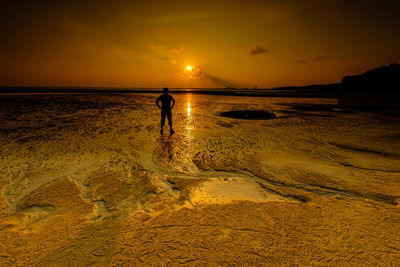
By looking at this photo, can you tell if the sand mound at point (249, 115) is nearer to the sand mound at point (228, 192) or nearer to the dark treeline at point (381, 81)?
the sand mound at point (228, 192)

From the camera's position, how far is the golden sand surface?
225cm

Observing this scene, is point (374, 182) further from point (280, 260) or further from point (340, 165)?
point (280, 260)

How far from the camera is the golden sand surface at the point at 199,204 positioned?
2.25 metres

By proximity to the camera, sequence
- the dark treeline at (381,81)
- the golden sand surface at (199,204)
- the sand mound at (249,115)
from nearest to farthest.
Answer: the golden sand surface at (199,204) < the sand mound at (249,115) < the dark treeline at (381,81)

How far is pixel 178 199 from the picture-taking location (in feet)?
11.1

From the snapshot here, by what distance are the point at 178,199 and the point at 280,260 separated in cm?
187

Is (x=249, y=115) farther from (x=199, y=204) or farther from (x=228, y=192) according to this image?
(x=199, y=204)

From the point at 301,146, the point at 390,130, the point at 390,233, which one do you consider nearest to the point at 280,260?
the point at 390,233

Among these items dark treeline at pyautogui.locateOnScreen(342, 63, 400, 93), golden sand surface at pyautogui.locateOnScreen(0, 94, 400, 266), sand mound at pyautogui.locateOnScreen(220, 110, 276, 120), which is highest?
dark treeline at pyautogui.locateOnScreen(342, 63, 400, 93)

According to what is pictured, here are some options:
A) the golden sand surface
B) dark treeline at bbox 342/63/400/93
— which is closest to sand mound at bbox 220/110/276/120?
the golden sand surface

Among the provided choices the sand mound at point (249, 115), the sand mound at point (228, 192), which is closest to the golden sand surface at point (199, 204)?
the sand mound at point (228, 192)

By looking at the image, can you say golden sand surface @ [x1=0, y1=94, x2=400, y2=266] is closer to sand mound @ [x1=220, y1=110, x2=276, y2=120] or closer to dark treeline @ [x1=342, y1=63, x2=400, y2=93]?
sand mound @ [x1=220, y1=110, x2=276, y2=120]

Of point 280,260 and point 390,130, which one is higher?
point 390,130

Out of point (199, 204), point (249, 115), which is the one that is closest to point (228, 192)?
point (199, 204)
